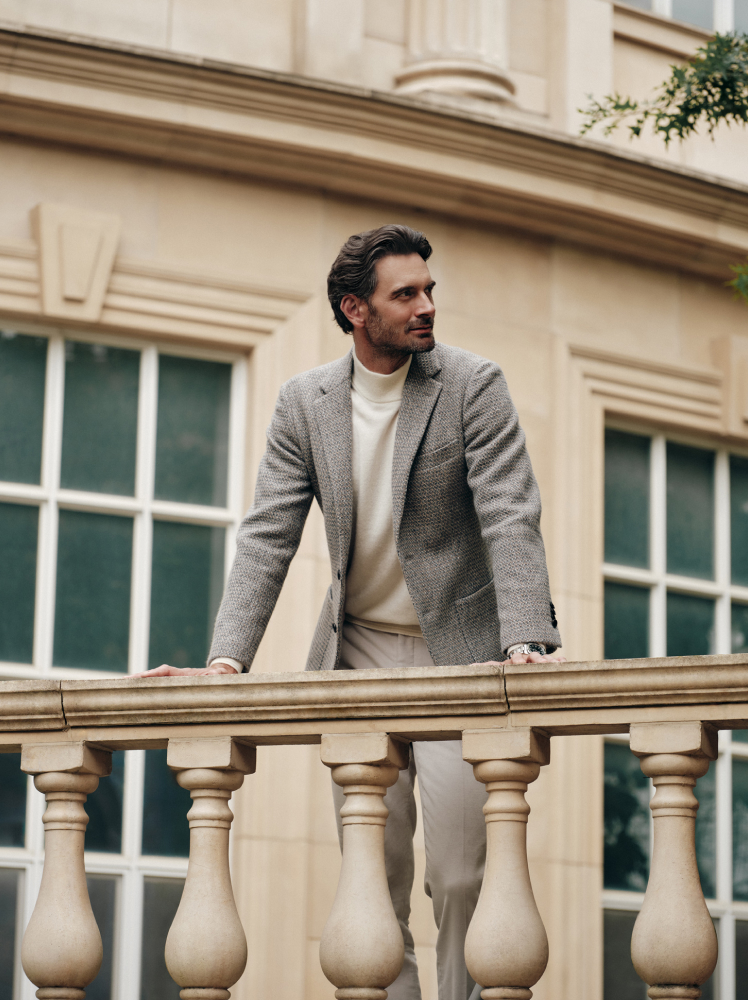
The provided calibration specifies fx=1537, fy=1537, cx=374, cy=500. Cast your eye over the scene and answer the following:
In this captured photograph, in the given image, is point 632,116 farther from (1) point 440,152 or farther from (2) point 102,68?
(2) point 102,68

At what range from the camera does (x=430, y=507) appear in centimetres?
344

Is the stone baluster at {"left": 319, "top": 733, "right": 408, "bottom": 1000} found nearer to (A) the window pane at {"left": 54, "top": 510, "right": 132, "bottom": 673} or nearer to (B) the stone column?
(A) the window pane at {"left": 54, "top": 510, "right": 132, "bottom": 673}

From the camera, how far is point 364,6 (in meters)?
6.67

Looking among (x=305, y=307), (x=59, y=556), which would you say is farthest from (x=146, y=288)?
(x=59, y=556)

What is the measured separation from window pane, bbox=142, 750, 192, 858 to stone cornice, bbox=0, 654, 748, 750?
2769mm

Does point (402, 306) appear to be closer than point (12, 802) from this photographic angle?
Yes

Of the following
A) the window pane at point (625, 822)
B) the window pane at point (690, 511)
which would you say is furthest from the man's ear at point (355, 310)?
the window pane at point (690, 511)

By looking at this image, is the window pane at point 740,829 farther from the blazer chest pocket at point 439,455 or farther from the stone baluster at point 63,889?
the stone baluster at point 63,889

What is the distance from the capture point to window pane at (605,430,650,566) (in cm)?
698

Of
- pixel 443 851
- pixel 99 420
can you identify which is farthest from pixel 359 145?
pixel 443 851

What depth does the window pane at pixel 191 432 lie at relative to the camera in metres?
6.24

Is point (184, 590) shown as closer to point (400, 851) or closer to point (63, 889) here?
point (400, 851)

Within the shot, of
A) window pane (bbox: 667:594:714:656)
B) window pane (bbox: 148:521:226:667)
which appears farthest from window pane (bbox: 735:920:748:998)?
window pane (bbox: 148:521:226:667)

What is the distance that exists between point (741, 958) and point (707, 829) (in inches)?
22.7
